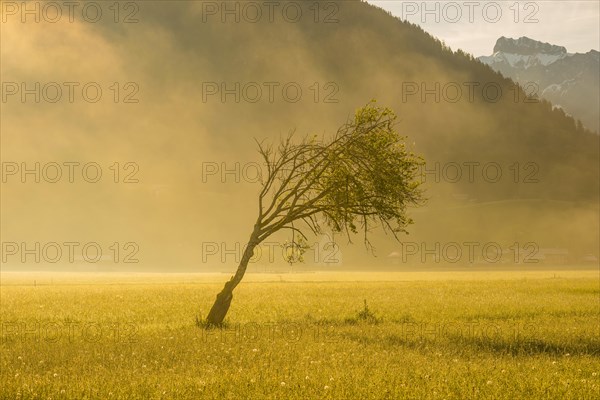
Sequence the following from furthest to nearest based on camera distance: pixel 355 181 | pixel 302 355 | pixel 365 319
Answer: pixel 365 319
pixel 355 181
pixel 302 355

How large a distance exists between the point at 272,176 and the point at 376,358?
13.9 meters

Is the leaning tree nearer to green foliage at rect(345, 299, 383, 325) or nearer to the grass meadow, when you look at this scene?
the grass meadow

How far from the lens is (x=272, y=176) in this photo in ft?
103

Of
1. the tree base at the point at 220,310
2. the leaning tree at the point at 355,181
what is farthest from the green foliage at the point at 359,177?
the tree base at the point at 220,310

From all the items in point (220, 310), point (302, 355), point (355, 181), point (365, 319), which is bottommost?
point (365, 319)

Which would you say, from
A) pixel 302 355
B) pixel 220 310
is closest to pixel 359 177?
pixel 220 310

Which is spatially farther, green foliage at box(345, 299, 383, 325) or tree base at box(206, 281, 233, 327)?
green foliage at box(345, 299, 383, 325)

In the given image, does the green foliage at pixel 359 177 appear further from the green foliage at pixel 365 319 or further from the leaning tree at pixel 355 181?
the green foliage at pixel 365 319

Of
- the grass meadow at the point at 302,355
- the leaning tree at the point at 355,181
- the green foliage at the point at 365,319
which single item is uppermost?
the leaning tree at the point at 355,181

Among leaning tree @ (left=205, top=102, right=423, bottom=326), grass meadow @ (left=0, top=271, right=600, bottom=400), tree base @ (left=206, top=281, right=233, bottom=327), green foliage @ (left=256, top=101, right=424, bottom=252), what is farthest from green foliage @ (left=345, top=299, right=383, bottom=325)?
tree base @ (left=206, top=281, right=233, bottom=327)

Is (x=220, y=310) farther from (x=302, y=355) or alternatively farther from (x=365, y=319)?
(x=302, y=355)

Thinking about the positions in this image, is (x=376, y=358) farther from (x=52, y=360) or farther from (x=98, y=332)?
(x=98, y=332)

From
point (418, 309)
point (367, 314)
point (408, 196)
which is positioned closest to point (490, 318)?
point (418, 309)

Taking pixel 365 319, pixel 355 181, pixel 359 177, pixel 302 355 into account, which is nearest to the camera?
pixel 302 355
